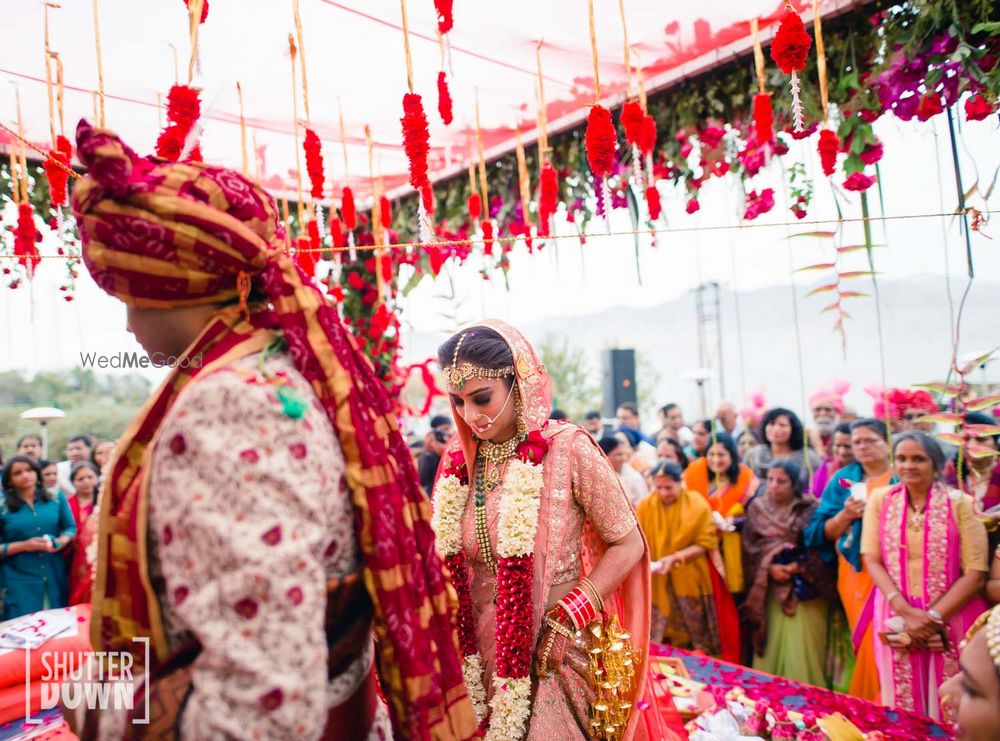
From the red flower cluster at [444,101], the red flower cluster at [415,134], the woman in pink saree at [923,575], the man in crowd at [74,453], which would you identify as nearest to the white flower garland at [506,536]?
the red flower cluster at [415,134]

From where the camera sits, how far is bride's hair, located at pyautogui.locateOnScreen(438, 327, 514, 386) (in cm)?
230

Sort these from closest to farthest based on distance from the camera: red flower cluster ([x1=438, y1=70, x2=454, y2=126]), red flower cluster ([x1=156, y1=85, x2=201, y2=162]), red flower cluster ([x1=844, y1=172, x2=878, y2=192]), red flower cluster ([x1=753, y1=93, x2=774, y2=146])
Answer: red flower cluster ([x1=156, y1=85, x2=201, y2=162]), red flower cluster ([x1=438, y1=70, x2=454, y2=126]), red flower cluster ([x1=753, y1=93, x2=774, y2=146]), red flower cluster ([x1=844, y1=172, x2=878, y2=192])

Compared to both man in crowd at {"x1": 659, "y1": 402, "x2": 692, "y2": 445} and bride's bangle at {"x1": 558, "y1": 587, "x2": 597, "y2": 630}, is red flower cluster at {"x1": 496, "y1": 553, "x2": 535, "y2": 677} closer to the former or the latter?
bride's bangle at {"x1": 558, "y1": 587, "x2": 597, "y2": 630}

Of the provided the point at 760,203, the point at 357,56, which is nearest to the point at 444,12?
the point at 357,56

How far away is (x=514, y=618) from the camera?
6.89 feet

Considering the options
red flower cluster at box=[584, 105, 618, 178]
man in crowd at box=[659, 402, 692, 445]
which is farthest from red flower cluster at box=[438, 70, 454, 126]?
man in crowd at box=[659, 402, 692, 445]

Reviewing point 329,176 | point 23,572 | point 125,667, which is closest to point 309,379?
point 125,667

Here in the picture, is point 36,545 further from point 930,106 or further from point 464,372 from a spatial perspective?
point 930,106

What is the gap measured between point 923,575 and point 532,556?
2.47 meters

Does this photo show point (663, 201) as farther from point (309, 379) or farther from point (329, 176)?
point (309, 379)

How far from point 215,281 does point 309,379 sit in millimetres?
224

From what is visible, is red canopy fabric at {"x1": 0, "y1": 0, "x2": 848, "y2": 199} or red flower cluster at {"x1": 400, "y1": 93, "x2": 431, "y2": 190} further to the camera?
red canopy fabric at {"x1": 0, "y1": 0, "x2": 848, "y2": 199}

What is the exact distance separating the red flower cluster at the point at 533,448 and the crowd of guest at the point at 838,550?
179 cm

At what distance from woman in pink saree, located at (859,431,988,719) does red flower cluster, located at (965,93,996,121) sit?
1.61 m
